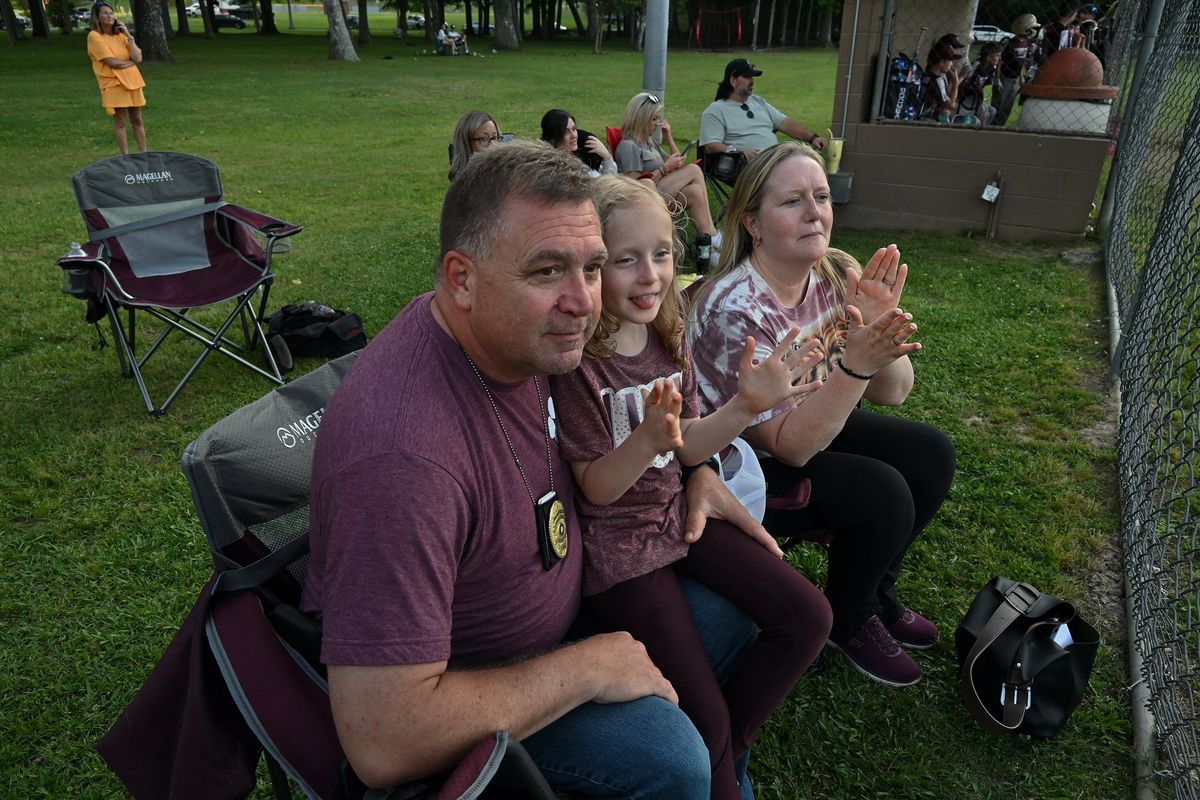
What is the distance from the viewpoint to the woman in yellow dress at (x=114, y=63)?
1072cm

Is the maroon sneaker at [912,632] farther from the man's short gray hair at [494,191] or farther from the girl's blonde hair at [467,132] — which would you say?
the girl's blonde hair at [467,132]

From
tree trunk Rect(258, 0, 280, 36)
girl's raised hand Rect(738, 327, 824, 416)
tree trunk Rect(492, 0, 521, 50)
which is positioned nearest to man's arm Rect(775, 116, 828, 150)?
girl's raised hand Rect(738, 327, 824, 416)

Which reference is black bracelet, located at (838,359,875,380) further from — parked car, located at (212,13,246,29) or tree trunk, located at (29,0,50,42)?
parked car, located at (212,13,246,29)

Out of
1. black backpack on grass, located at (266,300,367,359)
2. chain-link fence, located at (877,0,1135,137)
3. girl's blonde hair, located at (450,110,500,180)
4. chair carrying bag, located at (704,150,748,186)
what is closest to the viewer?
black backpack on grass, located at (266,300,367,359)

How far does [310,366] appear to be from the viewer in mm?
4930

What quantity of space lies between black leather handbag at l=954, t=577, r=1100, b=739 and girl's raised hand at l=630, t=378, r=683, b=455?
1401mm

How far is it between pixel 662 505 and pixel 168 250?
406 cm

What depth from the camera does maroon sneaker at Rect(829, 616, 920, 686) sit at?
8.48 ft

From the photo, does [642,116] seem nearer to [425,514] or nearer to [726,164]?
[726,164]

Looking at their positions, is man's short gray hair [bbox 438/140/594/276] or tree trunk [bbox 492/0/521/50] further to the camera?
tree trunk [bbox 492/0/521/50]

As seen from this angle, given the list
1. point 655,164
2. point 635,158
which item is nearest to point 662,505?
point 635,158

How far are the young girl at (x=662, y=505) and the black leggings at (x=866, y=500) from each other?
1.19ft

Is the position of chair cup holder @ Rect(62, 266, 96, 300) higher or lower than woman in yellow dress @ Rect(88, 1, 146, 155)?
lower

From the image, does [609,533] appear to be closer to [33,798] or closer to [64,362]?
[33,798]
